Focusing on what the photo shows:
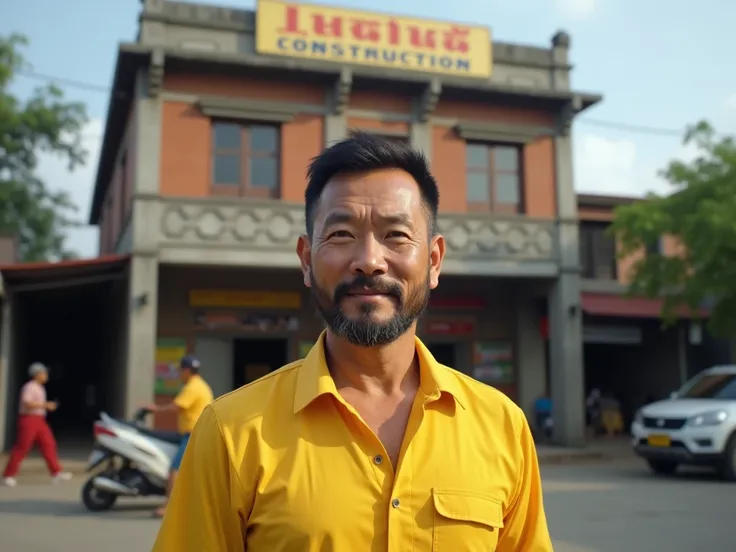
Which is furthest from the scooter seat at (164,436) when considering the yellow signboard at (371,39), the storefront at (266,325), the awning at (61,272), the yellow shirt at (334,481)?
the yellow signboard at (371,39)

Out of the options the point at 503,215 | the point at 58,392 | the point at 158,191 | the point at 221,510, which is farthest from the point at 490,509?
the point at 58,392

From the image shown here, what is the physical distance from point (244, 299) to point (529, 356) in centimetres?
687

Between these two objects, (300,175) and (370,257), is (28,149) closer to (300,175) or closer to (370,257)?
(300,175)

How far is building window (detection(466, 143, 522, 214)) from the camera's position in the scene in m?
16.3

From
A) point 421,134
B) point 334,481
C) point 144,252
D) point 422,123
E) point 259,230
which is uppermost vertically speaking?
point 422,123

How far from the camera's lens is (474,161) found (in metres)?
16.4

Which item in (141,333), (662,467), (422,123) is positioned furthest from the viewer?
(422,123)

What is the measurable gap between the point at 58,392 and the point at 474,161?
1882cm

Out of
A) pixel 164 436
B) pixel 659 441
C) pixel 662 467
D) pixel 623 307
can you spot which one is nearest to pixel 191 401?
pixel 164 436

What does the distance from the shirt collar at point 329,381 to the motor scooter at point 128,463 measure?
7.12 metres

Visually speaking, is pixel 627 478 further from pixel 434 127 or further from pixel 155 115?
pixel 155 115

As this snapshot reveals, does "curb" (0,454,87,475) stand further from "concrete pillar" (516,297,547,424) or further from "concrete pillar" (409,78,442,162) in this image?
"concrete pillar" (516,297,547,424)

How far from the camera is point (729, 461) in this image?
1102cm

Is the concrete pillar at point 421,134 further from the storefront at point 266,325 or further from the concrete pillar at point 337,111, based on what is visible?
the storefront at point 266,325
